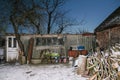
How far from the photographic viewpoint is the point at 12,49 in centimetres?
1575

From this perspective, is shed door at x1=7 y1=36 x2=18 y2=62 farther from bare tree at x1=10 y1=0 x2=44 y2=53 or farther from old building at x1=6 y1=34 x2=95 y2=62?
bare tree at x1=10 y1=0 x2=44 y2=53

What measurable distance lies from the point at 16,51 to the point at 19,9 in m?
3.88

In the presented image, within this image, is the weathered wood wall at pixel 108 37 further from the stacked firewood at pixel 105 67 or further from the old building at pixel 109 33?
the stacked firewood at pixel 105 67

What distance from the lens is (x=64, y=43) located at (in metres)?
15.4

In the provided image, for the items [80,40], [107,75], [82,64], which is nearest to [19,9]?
[80,40]

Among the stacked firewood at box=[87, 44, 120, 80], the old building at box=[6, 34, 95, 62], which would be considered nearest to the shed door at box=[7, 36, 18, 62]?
the old building at box=[6, 34, 95, 62]

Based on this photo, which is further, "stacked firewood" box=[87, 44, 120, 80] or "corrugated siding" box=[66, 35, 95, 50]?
"corrugated siding" box=[66, 35, 95, 50]

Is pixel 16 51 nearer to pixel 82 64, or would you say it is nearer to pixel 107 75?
pixel 82 64

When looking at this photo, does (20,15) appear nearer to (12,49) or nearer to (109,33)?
(12,49)

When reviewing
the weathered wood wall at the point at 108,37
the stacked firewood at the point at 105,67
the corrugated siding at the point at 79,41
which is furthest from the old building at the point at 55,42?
the stacked firewood at the point at 105,67

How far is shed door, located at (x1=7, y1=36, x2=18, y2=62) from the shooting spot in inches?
619

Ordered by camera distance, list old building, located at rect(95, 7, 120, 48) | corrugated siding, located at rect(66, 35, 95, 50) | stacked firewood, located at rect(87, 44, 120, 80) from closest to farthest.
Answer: stacked firewood, located at rect(87, 44, 120, 80) → old building, located at rect(95, 7, 120, 48) → corrugated siding, located at rect(66, 35, 95, 50)

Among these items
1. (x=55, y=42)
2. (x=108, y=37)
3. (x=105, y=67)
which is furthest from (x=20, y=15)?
(x=105, y=67)

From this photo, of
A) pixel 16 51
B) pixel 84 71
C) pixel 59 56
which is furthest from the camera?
pixel 16 51
